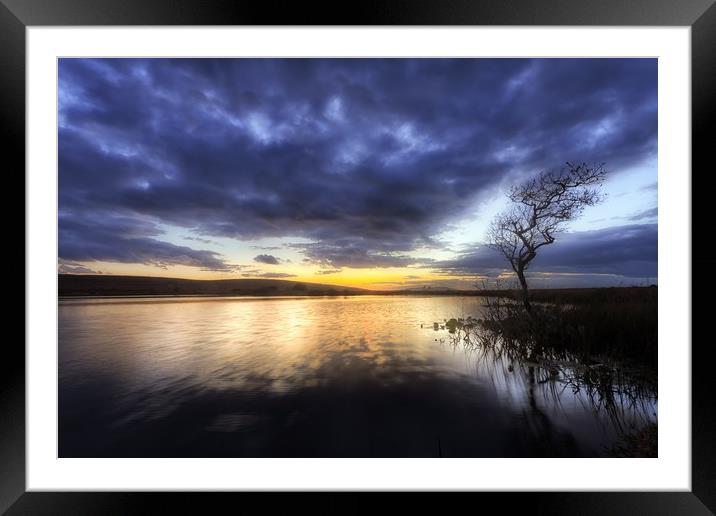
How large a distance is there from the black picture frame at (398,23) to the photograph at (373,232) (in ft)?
2.02

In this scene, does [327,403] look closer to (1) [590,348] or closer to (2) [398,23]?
(1) [590,348]

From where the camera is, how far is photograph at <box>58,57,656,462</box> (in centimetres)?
221

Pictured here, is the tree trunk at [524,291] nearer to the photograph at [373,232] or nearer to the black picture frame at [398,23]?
the photograph at [373,232]

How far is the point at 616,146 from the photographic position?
2.43m

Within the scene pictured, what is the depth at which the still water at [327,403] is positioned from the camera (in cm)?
211

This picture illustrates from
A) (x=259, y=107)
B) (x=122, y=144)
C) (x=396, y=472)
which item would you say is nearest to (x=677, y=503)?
(x=396, y=472)

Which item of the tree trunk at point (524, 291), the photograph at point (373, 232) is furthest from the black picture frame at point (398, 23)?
the tree trunk at point (524, 291)

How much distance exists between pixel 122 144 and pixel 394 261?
12.0ft

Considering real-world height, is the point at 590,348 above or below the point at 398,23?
below

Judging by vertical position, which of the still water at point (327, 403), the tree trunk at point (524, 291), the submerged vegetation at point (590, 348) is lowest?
the still water at point (327, 403)

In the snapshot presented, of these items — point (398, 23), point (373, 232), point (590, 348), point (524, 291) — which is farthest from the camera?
point (373, 232)

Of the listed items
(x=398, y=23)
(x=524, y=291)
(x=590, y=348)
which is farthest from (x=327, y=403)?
(x=398, y=23)

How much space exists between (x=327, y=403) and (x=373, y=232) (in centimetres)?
230

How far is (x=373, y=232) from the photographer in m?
4.03
